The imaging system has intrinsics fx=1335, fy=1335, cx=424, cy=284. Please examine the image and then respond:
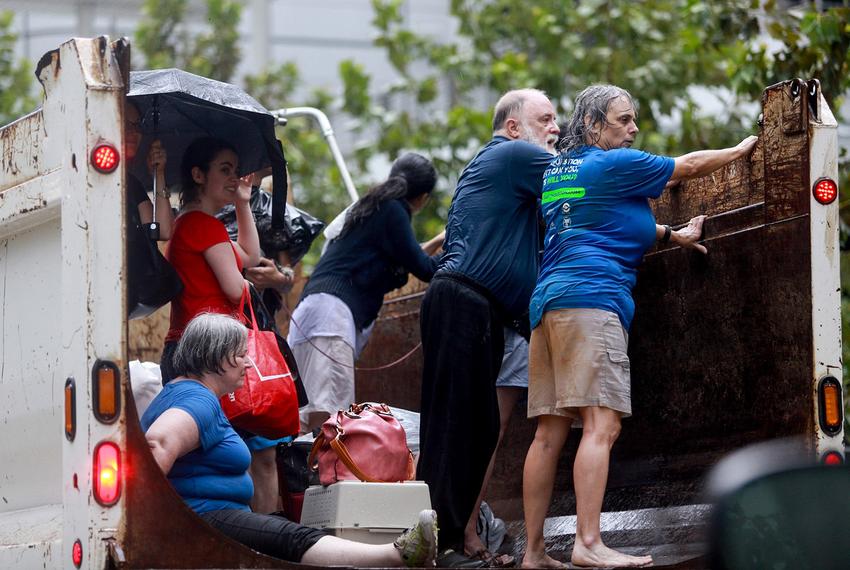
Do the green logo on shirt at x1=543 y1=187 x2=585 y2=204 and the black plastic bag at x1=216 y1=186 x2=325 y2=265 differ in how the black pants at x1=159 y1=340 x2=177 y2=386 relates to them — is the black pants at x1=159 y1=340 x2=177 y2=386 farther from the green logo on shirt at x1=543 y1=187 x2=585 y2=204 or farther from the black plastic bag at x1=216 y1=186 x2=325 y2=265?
the green logo on shirt at x1=543 y1=187 x2=585 y2=204

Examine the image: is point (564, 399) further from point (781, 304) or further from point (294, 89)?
point (294, 89)

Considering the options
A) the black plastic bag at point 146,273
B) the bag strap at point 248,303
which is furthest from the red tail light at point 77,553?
the bag strap at point 248,303

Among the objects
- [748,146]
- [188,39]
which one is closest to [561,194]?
[748,146]

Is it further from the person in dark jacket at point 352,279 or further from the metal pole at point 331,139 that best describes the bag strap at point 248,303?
the metal pole at point 331,139

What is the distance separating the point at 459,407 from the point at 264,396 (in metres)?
0.68

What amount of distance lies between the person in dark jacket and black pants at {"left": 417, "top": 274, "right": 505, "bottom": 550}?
30.4 inches

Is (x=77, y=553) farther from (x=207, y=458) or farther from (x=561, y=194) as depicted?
(x=561, y=194)

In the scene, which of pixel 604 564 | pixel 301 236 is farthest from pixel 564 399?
pixel 301 236

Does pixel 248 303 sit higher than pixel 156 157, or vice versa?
pixel 156 157

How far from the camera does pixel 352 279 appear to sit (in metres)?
5.61

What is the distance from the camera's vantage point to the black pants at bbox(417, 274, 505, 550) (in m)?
4.63

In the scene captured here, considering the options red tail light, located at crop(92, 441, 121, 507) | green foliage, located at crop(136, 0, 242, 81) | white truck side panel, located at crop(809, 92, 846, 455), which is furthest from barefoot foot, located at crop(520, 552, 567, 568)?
green foliage, located at crop(136, 0, 242, 81)

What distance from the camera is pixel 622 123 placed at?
4473 millimetres

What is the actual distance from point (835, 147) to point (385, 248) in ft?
6.73
